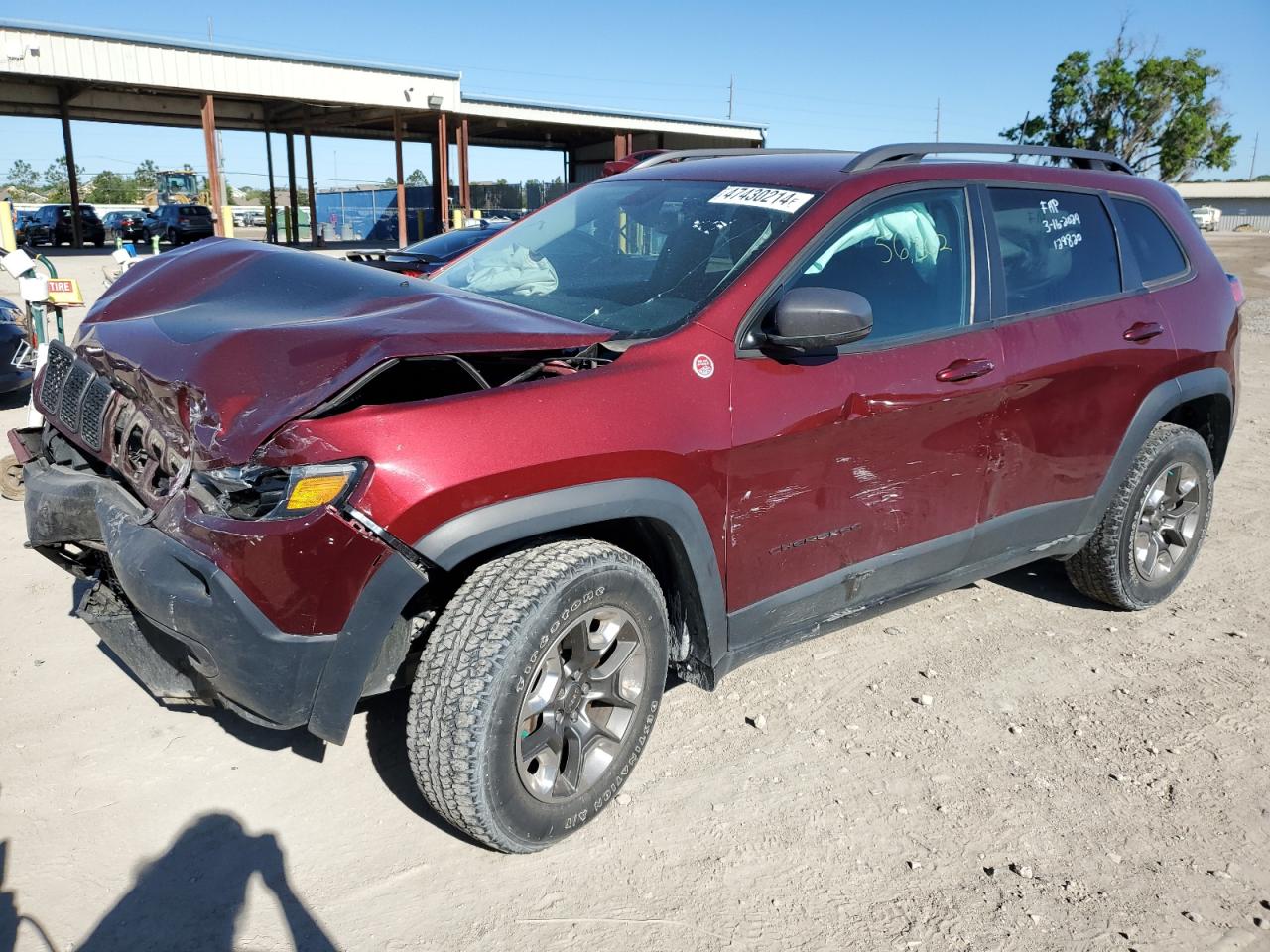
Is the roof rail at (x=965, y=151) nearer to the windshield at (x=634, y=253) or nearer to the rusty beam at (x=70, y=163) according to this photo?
the windshield at (x=634, y=253)

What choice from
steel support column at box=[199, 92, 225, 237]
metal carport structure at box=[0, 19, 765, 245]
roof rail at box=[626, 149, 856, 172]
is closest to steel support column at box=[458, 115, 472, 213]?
metal carport structure at box=[0, 19, 765, 245]

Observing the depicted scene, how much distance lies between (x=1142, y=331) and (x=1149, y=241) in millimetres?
552

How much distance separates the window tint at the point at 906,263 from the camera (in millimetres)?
3211

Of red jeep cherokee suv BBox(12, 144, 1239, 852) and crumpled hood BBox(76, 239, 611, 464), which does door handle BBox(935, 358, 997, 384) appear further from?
crumpled hood BBox(76, 239, 611, 464)

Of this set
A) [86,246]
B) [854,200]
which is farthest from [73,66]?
[854,200]

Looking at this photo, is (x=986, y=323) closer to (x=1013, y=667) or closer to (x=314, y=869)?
(x=1013, y=667)

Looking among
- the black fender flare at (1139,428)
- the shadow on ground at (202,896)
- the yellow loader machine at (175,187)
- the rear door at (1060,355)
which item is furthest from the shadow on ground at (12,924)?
the yellow loader machine at (175,187)

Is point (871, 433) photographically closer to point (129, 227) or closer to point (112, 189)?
point (129, 227)

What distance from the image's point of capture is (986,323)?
3525 mm

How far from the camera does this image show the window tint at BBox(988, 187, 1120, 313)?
369cm

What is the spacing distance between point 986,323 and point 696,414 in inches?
54.2

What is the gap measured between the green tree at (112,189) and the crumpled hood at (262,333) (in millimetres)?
56672

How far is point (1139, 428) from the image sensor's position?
162 inches

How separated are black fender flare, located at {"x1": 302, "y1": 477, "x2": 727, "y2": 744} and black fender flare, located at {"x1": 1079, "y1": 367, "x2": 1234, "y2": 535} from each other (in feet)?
7.40
